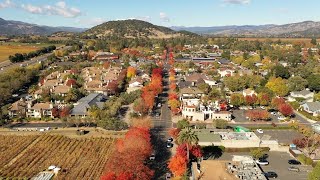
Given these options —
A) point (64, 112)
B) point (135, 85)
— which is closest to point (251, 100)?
point (135, 85)

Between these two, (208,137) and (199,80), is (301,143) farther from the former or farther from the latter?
(199,80)

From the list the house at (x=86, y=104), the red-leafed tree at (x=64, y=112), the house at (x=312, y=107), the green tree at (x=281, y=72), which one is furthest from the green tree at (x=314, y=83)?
the red-leafed tree at (x=64, y=112)

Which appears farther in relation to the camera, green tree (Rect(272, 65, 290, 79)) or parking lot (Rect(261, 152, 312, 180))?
green tree (Rect(272, 65, 290, 79))

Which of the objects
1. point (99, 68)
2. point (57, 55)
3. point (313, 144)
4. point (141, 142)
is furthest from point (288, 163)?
point (57, 55)

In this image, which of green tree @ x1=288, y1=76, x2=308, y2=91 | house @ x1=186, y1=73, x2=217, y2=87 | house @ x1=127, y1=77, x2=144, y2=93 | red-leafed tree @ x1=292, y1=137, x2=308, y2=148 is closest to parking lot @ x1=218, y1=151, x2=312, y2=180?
red-leafed tree @ x1=292, y1=137, x2=308, y2=148

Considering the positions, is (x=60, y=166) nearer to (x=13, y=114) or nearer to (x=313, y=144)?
(x=13, y=114)

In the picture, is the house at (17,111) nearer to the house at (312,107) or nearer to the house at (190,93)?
the house at (190,93)

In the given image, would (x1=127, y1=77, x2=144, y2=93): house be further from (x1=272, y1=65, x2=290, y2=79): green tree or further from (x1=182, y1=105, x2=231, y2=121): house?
(x1=272, y1=65, x2=290, y2=79): green tree
